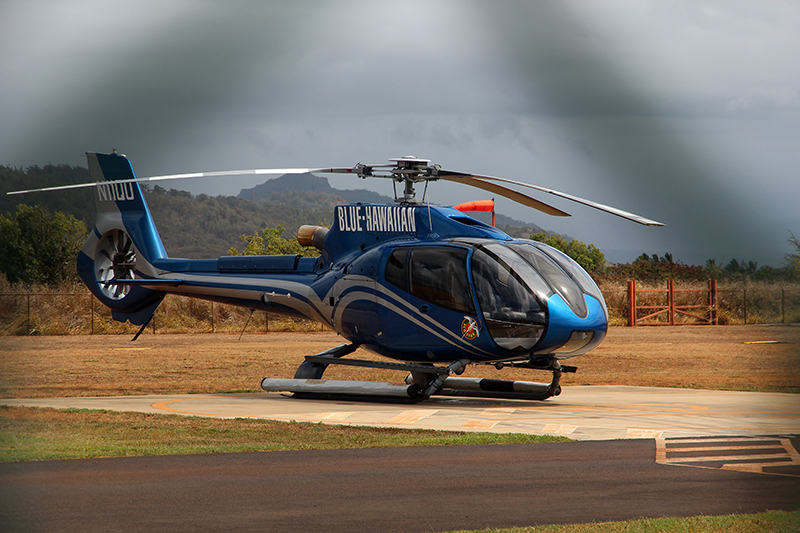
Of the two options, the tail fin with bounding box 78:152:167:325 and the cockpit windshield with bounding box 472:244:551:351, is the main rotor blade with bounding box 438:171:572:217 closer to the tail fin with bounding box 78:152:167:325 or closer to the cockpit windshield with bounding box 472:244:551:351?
the cockpit windshield with bounding box 472:244:551:351

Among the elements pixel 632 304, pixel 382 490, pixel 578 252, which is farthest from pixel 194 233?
pixel 382 490

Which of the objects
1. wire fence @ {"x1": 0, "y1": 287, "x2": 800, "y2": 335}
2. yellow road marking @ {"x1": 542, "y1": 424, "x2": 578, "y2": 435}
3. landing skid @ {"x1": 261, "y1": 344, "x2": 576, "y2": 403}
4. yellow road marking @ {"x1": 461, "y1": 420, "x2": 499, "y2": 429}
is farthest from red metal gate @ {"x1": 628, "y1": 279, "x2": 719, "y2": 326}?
yellow road marking @ {"x1": 542, "y1": 424, "x2": 578, "y2": 435}

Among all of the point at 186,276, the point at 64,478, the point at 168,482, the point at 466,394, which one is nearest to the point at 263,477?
the point at 168,482

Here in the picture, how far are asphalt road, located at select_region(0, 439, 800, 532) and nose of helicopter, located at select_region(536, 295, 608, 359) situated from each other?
3268mm

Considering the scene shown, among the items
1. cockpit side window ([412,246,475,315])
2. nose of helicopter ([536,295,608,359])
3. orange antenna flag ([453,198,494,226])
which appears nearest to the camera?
nose of helicopter ([536,295,608,359])

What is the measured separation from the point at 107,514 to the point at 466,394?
33.0 ft

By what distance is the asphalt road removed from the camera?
234 inches

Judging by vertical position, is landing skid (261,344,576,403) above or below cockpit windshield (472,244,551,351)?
below

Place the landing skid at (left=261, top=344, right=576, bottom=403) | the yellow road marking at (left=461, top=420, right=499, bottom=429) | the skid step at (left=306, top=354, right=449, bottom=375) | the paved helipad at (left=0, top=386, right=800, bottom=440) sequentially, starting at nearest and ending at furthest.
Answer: the paved helipad at (left=0, top=386, right=800, bottom=440)
the yellow road marking at (left=461, top=420, right=499, bottom=429)
the skid step at (left=306, top=354, right=449, bottom=375)
the landing skid at (left=261, top=344, right=576, bottom=403)

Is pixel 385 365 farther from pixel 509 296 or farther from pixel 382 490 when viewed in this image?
pixel 382 490

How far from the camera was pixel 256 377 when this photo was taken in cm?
2075

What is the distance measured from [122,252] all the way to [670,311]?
3294cm

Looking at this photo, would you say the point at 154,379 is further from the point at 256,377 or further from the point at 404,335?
the point at 404,335

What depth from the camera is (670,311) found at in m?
43.4
